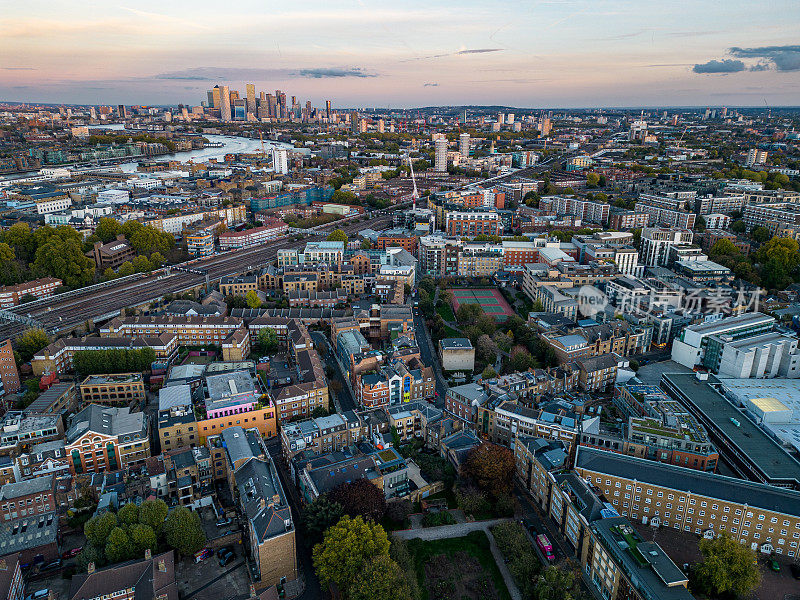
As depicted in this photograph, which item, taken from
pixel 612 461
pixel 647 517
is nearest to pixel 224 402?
pixel 612 461

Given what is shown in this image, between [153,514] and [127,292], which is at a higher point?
[153,514]

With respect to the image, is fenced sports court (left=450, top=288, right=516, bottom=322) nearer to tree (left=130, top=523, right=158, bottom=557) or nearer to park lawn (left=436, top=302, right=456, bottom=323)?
park lawn (left=436, top=302, right=456, bottom=323)

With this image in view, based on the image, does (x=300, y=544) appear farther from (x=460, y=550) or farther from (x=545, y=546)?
(x=545, y=546)

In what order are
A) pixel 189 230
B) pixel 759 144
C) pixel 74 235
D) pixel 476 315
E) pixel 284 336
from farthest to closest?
pixel 759 144 < pixel 189 230 < pixel 74 235 < pixel 476 315 < pixel 284 336

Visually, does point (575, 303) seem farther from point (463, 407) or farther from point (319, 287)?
point (319, 287)

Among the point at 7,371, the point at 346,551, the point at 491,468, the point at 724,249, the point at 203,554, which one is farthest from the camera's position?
the point at 724,249

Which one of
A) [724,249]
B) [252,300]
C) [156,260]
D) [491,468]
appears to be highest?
[724,249]

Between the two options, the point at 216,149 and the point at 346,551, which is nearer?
the point at 346,551

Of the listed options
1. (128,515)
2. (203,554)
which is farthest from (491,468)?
(128,515)

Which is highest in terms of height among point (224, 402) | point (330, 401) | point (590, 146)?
point (590, 146)
